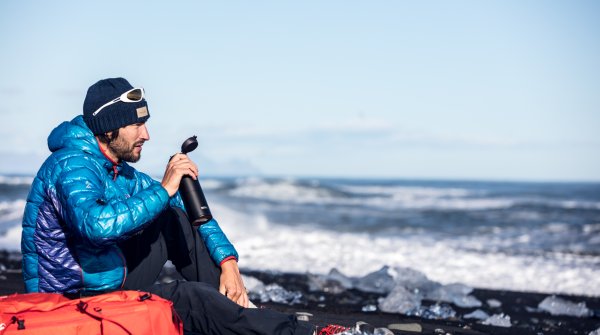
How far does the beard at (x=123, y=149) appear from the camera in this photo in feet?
12.3

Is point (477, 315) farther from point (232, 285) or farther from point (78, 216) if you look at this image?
point (78, 216)

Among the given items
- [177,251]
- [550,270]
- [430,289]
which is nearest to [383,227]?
[550,270]

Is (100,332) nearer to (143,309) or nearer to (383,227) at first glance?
(143,309)

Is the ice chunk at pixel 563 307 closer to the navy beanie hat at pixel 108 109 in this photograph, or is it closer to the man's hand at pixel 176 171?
the man's hand at pixel 176 171

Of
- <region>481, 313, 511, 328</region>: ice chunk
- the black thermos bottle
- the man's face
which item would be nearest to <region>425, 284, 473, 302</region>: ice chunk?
<region>481, 313, 511, 328</region>: ice chunk

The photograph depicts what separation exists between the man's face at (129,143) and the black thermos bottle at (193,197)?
23cm

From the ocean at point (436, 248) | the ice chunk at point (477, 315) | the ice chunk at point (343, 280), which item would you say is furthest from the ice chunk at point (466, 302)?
the ocean at point (436, 248)

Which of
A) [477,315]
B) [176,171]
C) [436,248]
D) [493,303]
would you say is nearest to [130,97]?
[176,171]

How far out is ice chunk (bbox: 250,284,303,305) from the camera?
7.21 metres

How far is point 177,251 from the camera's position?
4.16 metres

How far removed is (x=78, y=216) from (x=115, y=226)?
178 mm

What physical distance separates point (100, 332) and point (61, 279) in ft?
1.30

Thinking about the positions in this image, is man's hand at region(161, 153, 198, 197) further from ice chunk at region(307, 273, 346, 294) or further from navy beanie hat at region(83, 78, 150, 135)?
ice chunk at region(307, 273, 346, 294)

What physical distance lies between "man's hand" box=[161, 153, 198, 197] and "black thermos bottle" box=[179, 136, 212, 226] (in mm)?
53
